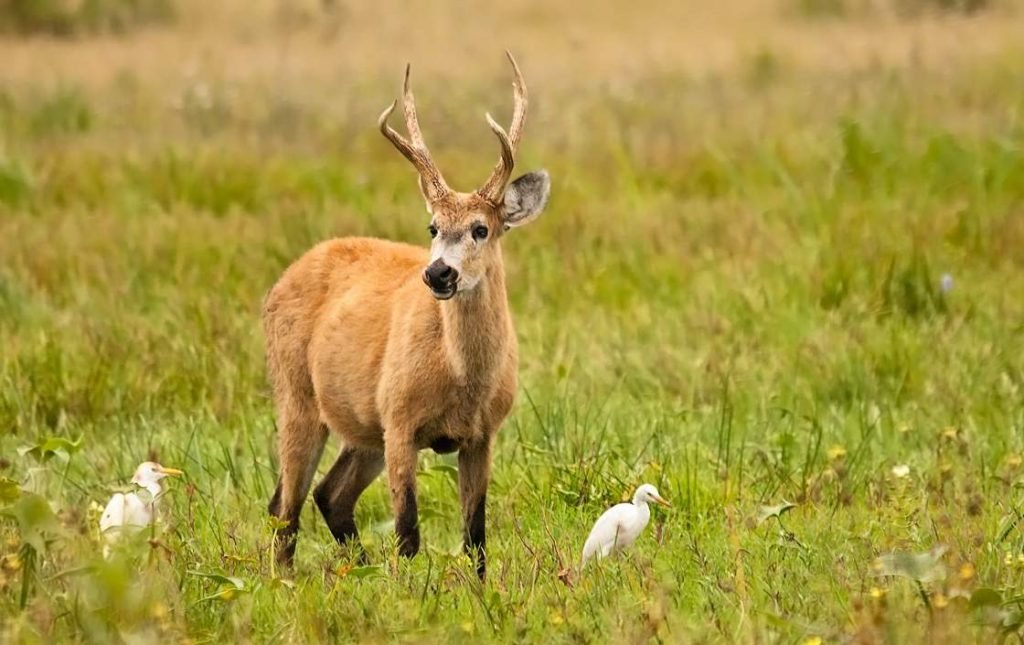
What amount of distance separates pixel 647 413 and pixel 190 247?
368 cm

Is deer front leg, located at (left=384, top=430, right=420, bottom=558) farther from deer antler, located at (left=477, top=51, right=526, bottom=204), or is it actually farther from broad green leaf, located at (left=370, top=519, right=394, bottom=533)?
deer antler, located at (left=477, top=51, right=526, bottom=204)

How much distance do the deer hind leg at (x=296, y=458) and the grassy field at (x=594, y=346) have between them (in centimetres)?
12

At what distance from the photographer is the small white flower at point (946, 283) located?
8.69 meters

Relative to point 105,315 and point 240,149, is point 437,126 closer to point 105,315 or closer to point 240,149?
point 240,149

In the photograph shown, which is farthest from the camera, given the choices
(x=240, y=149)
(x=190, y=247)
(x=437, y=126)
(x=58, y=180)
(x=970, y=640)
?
(x=437, y=126)

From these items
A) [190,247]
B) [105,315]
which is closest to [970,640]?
[105,315]

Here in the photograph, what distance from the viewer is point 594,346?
840 centimetres

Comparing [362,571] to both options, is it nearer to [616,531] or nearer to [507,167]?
[616,531]

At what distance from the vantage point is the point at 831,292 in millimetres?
9016

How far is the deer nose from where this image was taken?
547 centimetres

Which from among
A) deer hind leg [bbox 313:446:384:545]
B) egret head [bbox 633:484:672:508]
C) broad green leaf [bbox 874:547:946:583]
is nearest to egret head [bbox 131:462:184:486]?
deer hind leg [bbox 313:446:384:545]

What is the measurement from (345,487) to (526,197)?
4.44 ft

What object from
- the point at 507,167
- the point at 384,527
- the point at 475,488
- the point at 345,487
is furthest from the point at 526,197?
the point at 345,487

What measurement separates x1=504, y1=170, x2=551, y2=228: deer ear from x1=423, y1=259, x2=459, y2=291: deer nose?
39 cm
